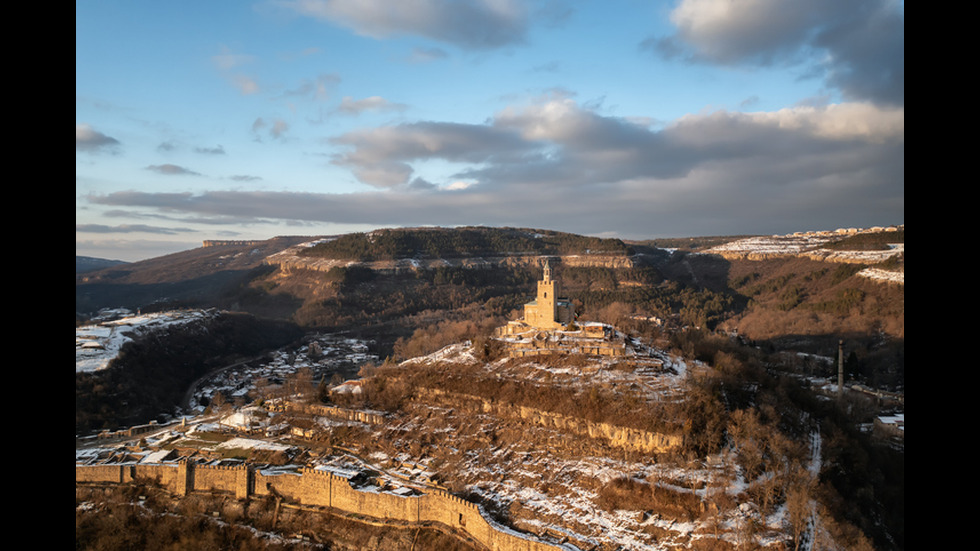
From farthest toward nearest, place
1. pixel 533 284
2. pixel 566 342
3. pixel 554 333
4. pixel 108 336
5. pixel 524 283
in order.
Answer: pixel 524 283
pixel 533 284
pixel 108 336
pixel 554 333
pixel 566 342

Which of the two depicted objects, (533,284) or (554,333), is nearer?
(554,333)

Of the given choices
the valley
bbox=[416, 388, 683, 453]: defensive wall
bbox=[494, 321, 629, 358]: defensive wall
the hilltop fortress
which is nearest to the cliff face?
the valley

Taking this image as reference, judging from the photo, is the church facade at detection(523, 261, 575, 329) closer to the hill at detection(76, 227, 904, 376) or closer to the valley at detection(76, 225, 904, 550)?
the valley at detection(76, 225, 904, 550)

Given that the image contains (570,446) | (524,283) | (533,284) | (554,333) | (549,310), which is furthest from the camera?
(524,283)

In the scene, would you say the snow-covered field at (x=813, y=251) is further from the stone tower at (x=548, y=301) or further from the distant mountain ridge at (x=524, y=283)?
the stone tower at (x=548, y=301)

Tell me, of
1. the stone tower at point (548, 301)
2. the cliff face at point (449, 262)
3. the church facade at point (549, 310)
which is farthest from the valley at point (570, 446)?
the cliff face at point (449, 262)

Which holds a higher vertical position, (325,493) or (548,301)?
(548,301)

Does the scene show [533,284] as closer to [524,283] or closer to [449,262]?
[524,283]

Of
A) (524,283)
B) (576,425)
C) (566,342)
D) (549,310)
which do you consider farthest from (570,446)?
(524,283)
